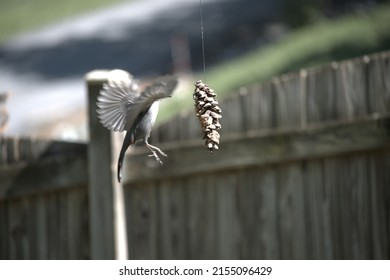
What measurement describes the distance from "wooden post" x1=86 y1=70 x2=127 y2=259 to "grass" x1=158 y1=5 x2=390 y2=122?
9.96 ft

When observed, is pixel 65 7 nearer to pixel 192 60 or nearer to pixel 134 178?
pixel 192 60

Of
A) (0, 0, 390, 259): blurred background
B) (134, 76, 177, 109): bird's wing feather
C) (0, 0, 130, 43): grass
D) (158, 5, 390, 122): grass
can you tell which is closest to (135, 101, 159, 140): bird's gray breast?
(134, 76, 177, 109): bird's wing feather

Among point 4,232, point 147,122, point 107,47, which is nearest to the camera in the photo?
point 147,122

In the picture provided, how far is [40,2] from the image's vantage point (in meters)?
14.8

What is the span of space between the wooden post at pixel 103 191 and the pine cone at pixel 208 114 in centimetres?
197

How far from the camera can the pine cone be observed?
7.35 ft

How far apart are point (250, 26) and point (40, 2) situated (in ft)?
17.0

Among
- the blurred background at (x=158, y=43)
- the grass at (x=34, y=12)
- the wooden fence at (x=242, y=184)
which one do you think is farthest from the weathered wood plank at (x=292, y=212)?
the grass at (x=34, y=12)

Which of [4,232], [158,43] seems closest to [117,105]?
[4,232]

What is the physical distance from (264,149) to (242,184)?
240 millimetres

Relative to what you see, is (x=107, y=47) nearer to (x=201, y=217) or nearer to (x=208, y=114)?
(x=201, y=217)

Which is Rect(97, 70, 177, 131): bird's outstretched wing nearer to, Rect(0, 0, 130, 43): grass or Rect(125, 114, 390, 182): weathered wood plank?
Rect(125, 114, 390, 182): weathered wood plank

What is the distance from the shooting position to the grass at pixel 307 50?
7.65m

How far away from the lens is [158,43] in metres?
11.6
